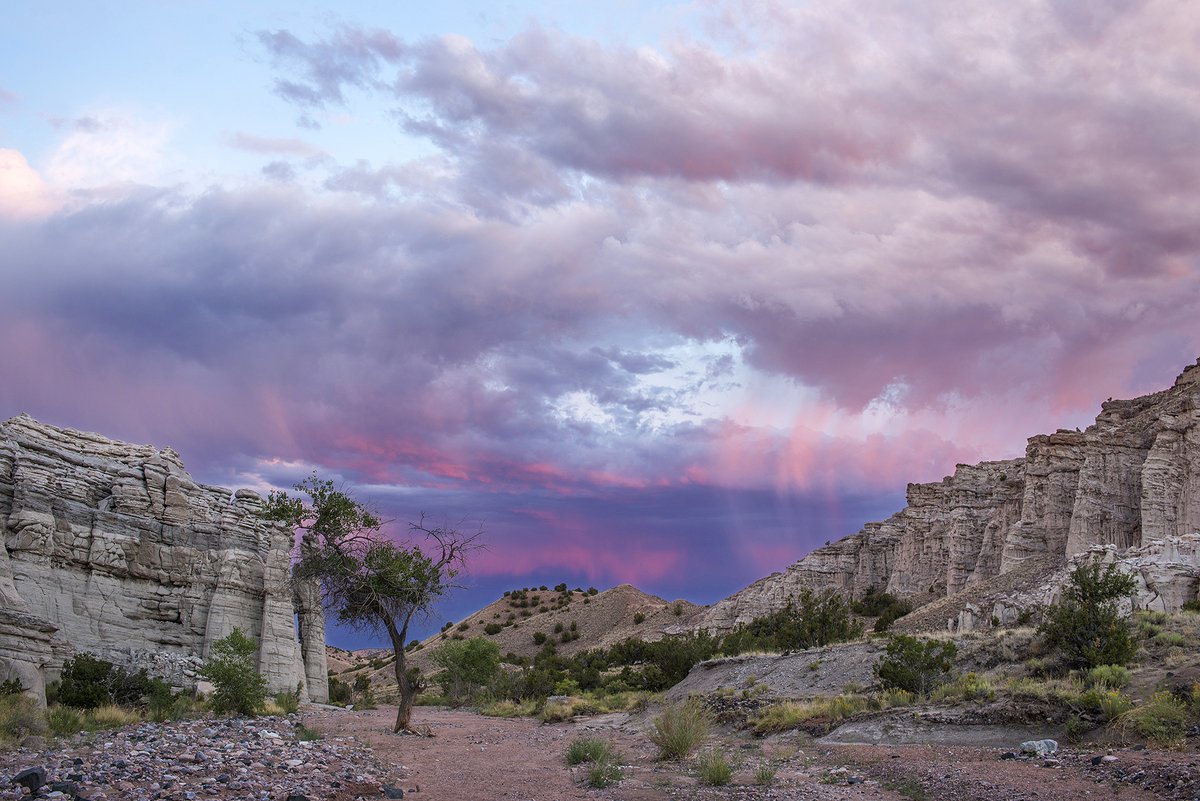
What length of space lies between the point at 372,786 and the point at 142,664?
61.7ft

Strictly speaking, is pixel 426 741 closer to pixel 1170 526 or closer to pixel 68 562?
pixel 68 562

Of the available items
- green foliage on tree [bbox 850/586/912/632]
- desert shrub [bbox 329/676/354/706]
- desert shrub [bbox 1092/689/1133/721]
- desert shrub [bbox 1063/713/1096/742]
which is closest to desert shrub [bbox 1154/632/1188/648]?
desert shrub [bbox 1092/689/1133/721]

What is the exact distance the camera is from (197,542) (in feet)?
107

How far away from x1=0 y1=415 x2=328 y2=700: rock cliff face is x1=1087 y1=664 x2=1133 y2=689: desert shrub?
28.1m

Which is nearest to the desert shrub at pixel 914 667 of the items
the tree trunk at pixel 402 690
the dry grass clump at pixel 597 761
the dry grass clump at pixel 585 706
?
the dry grass clump at pixel 597 761

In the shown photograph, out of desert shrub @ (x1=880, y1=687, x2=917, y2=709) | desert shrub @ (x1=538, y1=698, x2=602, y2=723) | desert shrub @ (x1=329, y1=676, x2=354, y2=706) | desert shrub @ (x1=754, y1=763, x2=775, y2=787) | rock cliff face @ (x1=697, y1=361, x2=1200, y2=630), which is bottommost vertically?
desert shrub @ (x1=329, y1=676, x2=354, y2=706)

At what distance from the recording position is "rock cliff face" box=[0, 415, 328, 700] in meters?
27.8

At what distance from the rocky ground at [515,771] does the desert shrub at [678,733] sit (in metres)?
0.50

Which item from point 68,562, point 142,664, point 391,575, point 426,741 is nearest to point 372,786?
point 426,741

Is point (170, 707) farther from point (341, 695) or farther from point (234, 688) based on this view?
point (341, 695)

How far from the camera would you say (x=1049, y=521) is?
61562mm

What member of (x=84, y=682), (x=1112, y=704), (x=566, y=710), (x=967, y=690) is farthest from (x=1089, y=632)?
(x=84, y=682)

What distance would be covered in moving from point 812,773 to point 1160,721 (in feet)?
21.6

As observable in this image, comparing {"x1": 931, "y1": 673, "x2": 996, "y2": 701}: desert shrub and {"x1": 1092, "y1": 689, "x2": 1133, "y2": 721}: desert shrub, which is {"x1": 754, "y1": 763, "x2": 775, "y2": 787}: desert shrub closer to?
{"x1": 1092, "y1": 689, "x2": 1133, "y2": 721}: desert shrub
